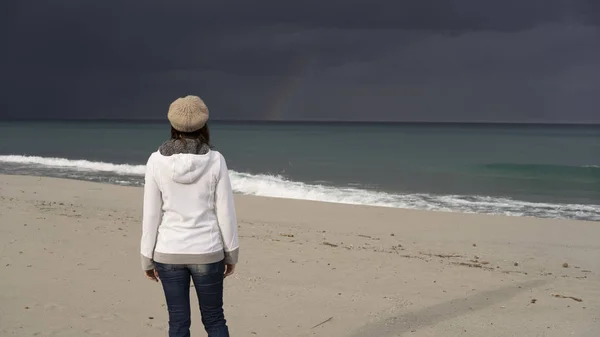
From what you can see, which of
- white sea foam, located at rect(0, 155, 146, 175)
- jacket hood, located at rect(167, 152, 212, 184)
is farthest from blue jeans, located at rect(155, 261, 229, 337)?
white sea foam, located at rect(0, 155, 146, 175)

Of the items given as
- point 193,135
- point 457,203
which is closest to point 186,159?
point 193,135

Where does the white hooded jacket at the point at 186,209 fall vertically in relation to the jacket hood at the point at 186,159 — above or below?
below

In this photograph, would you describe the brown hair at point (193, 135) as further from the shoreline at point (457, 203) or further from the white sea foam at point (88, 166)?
the white sea foam at point (88, 166)

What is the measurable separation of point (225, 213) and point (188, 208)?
7.4 inches

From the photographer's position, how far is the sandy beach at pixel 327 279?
5094 mm

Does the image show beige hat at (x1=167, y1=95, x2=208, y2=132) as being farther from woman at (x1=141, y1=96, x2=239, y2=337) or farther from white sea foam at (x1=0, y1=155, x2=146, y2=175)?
white sea foam at (x1=0, y1=155, x2=146, y2=175)

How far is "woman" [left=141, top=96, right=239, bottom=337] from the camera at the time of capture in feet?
9.84

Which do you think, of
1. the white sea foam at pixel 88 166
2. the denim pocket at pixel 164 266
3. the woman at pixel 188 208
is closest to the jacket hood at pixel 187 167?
the woman at pixel 188 208

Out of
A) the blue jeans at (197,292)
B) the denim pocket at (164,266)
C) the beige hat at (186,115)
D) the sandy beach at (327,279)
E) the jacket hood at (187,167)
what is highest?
the beige hat at (186,115)

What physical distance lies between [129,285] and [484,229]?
7121mm

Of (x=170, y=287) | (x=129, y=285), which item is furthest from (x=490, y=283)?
(x=170, y=287)

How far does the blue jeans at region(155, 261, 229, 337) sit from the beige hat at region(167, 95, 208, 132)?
709mm

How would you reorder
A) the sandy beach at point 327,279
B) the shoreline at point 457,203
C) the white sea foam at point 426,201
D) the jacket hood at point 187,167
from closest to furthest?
the jacket hood at point 187,167, the sandy beach at point 327,279, the shoreline at point 457,203, the white sea foam at point 426,201

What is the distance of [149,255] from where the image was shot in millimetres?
3061
